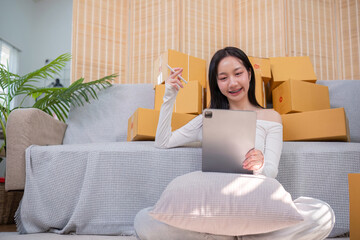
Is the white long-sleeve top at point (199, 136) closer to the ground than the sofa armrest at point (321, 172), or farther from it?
farther from it

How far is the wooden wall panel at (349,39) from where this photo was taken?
3.25m

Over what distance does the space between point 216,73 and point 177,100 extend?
469mm

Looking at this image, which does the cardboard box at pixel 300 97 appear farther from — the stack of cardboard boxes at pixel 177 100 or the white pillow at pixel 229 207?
the white pillow at pixel 229 207

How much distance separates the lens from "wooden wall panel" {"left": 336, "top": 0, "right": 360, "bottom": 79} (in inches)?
128

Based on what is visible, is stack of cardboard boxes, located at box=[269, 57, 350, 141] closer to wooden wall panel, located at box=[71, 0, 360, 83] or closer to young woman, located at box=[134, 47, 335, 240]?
young woman, located at box=[134, 47, 335, 240]

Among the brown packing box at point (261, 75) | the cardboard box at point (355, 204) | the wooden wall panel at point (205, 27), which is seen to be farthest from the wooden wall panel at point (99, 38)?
the cardboard box at point (355, 204)

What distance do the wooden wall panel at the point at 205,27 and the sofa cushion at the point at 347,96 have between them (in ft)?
3.91

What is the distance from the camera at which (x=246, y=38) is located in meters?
3.28

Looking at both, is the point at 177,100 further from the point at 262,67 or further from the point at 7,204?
the point at 7,204

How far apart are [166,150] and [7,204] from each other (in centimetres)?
105

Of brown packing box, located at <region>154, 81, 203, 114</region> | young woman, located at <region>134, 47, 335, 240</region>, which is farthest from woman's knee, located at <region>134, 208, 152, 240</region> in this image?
brown packing box, located at <region>154, 81, 203, 114</region>

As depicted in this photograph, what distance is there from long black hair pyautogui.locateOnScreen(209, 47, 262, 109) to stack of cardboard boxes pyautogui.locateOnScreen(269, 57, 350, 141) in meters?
0.33

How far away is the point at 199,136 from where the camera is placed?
1.68 m

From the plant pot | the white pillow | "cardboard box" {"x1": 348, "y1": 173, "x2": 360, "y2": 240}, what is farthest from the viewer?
the plant pot
